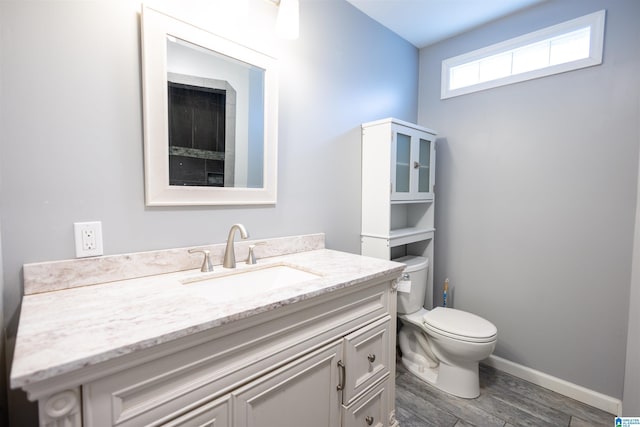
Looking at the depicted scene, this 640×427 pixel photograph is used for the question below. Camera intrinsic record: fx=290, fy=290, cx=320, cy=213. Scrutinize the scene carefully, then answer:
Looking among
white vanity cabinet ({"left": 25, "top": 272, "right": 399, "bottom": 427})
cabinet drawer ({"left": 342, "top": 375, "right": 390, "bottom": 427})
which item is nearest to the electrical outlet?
white vanity cabinet ({"left": 25, "top": 272, "right": 399, "bottom": 427})

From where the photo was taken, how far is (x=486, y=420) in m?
1.58

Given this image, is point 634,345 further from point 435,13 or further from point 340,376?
point 435,13

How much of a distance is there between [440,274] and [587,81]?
1.57m

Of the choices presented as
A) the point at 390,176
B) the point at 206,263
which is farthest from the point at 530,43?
the point at 206,263

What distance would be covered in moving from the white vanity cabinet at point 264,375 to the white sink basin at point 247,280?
220 millimetres

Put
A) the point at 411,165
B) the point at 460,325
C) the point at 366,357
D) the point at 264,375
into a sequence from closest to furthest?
the point at 264,375 < the point at 366,357 < the point at 460,325 < the point at 411,165

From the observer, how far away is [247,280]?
1.27 meters

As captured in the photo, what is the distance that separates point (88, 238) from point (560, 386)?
2.67 meters

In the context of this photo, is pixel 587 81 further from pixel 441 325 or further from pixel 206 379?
pixel 206 379

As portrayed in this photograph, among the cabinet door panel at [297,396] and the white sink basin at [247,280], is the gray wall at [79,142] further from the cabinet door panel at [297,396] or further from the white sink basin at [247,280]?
the cabinet door panel at [297,396]

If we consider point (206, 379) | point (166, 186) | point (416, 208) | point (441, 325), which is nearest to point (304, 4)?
point (166, 186)

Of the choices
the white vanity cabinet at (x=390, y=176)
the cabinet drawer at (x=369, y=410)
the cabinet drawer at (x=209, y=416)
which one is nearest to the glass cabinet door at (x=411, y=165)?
the white vanity cabinet at (x=390, y=176)

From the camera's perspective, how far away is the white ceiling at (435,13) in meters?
1.86

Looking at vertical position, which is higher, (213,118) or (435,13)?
(435,13)
